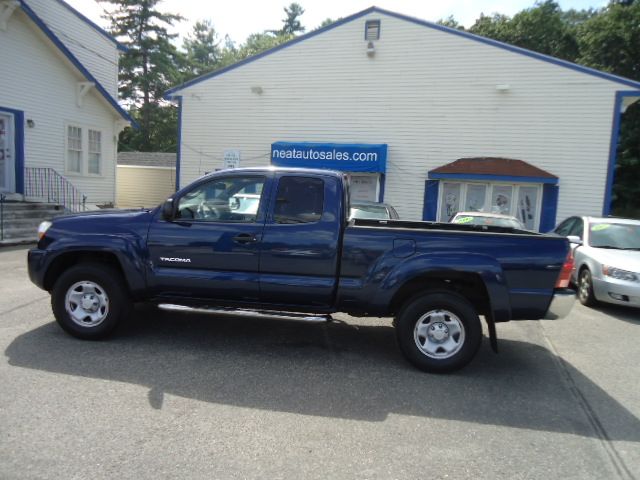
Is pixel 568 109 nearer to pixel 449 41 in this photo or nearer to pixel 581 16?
pixel 449 41

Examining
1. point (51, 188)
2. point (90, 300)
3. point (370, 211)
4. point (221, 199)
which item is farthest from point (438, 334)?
point (51, 188)

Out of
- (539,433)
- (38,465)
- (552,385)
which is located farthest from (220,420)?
(552,385)

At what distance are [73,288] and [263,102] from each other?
41.9 ft

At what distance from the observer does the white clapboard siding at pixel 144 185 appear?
26328 millimetres

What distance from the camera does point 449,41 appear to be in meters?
14.7

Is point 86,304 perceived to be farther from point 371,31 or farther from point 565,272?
point 371,31

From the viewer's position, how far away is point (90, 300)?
4785mm

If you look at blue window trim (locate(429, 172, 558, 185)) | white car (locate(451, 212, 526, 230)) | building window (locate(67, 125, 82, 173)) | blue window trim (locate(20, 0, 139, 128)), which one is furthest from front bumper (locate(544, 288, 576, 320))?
building window (locate(67, 125, 82, 173))

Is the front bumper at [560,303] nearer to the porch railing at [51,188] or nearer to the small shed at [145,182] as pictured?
the porch railing at [51,188]

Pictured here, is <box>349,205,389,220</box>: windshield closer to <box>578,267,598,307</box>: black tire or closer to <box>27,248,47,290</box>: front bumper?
<box>578,267,598,307</box>: black tire

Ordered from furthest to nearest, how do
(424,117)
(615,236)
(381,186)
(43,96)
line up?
(381,186) → (424,117) → (43,96) → (615,236)

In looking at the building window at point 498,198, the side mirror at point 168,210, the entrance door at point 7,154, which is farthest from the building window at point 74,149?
the side mirror at point 168,210

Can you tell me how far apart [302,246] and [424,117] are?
11802 millimetres

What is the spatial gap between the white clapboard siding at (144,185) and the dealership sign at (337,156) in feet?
41.3
